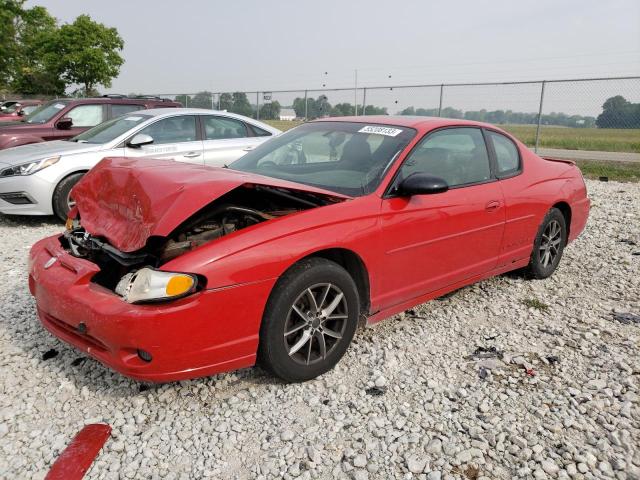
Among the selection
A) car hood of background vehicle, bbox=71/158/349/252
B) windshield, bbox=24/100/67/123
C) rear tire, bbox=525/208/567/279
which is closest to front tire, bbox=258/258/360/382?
car hood of background vehicle, bbox=71/158/349/252

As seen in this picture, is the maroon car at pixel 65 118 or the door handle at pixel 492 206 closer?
the door handle at pixel 492 206

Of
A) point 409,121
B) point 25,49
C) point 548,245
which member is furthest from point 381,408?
point 25,49

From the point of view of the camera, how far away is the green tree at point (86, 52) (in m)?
33.0

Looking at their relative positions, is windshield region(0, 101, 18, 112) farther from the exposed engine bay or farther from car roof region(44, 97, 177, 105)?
the exposed engine bay

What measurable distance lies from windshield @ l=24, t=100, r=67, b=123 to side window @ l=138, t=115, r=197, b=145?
10.6 feet

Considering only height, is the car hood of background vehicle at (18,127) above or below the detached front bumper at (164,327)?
above

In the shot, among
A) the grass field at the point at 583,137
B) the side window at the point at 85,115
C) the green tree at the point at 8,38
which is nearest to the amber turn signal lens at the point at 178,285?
the side window at the point at 85,115

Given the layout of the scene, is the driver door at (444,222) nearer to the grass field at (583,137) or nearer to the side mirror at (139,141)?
the side mirror at (139,141)

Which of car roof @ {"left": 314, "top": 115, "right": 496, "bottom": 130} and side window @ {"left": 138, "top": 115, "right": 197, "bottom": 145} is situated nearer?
car roof @ {"left": 314, "top": 115, "right": 496, "bottom": 130}

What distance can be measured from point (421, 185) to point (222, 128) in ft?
17.5

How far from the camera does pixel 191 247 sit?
2961 millimetres

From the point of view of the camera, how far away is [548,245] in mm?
4953

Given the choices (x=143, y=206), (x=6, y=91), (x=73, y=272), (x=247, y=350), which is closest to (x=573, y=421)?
(x=247, y=350)

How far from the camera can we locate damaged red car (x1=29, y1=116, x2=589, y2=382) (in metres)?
2.60
